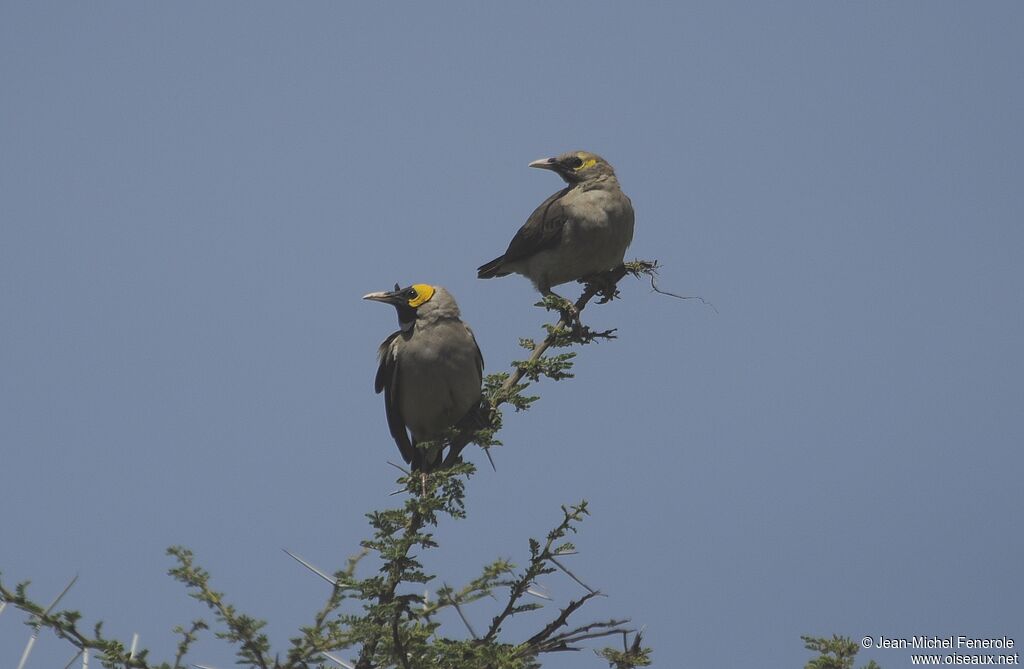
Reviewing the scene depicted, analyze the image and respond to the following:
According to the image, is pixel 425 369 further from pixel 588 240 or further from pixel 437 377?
pixel 588 240

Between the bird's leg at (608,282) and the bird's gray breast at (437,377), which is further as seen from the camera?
the bird's leg at (608,282)

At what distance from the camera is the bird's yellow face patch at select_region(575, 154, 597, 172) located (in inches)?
449

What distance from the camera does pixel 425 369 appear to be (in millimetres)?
8766

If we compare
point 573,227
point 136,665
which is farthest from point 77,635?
point 573,227

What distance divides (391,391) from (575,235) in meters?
2.48

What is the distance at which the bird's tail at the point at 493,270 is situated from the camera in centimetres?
1129

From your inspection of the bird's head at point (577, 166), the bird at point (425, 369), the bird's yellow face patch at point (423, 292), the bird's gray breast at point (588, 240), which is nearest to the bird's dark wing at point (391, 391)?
the bird at point (425, 369)

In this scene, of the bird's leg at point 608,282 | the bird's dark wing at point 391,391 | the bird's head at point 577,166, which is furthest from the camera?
the bird's head at point 577,166

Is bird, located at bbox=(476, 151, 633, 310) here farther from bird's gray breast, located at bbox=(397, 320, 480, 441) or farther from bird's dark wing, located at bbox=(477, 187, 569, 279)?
bird's gray breast, located at bbox=(397, 320, 480, 441)

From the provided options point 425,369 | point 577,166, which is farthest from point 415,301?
point 577,166

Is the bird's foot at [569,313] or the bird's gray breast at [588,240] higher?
the bird's gray breast at [588,240]

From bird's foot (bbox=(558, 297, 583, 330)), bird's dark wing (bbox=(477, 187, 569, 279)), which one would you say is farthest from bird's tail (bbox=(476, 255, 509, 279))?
bird's foot (bbox=(558, 297, 583, 330))

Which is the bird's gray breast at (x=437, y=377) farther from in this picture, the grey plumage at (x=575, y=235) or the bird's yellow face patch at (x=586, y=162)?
the bird's yellow face patch at (x=586, y=162)

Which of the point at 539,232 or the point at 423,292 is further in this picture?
the point at 539,232
